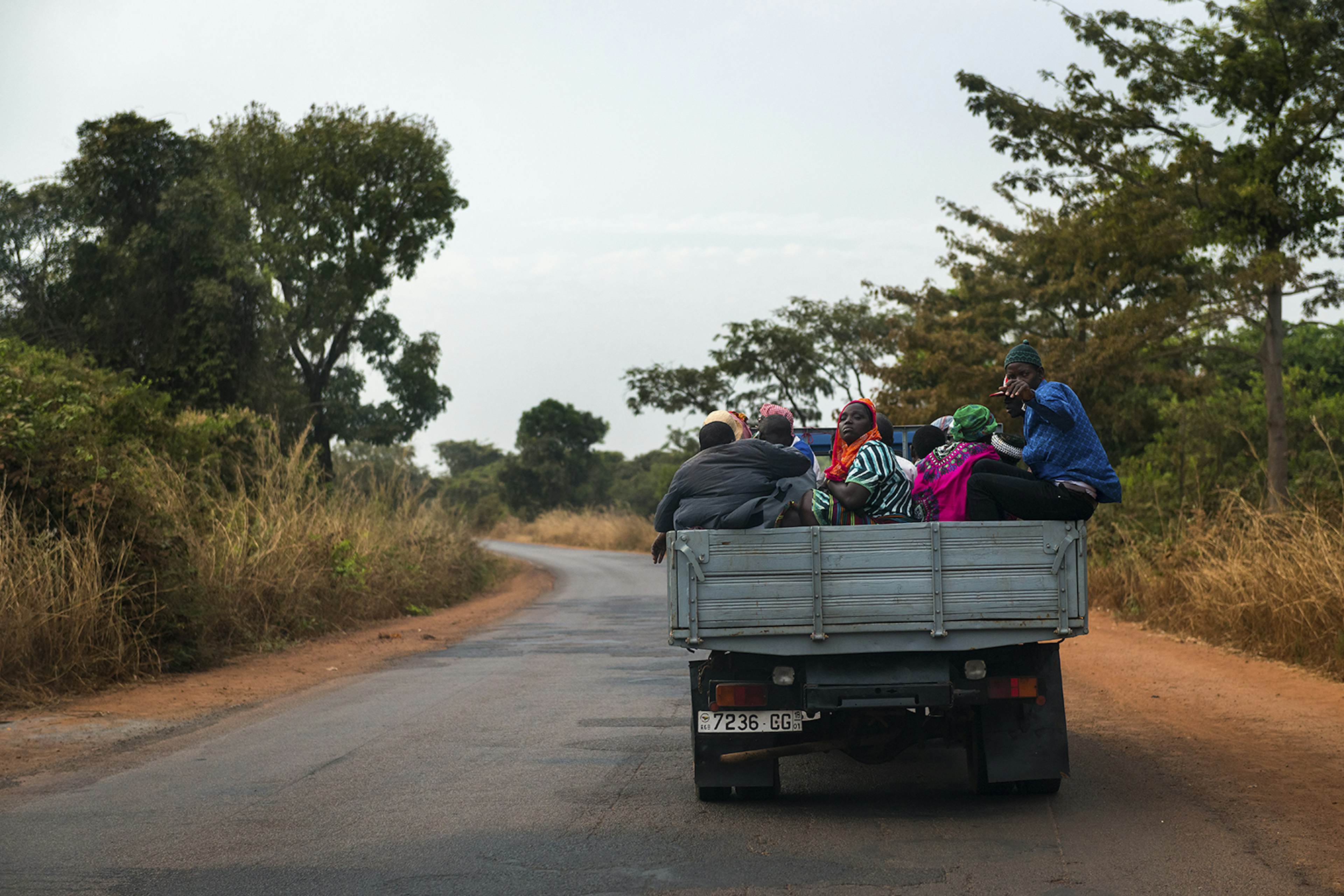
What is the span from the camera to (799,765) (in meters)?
6.79

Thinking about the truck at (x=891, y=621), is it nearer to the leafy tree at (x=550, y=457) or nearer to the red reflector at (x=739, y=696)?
the red reflector at (x=739, y=696)

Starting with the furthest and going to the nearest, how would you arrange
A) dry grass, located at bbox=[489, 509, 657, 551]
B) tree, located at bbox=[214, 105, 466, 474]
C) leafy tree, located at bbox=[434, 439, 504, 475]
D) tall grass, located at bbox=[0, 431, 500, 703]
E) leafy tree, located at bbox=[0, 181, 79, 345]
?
leafy tree, located at bbox=[434, 439, 504, 475] < dry grass, located at bbox=[489, 509, 657, 551] < tree, located at bbox=[214, 105, 466, 474] < leafy tree, located at bbox=[0, 181, 79, 345] < tall grass, located at bbox=[0, 431, 500, 703]

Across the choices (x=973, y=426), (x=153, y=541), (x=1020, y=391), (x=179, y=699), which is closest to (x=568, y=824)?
(x=973, y=426)

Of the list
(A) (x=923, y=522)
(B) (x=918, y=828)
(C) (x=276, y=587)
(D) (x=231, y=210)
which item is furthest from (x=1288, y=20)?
(D) (x=231, y=210)

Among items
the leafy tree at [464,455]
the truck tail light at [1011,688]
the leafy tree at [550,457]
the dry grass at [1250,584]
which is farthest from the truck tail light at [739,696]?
the leafy tree at [464,455]

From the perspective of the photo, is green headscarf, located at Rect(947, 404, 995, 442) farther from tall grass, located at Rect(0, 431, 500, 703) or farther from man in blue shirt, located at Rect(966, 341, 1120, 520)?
tall grass, located at Rect(0, 431, 500, 703)

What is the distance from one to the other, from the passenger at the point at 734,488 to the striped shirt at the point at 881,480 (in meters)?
0.33

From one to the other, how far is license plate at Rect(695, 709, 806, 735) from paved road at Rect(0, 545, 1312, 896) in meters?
0.41

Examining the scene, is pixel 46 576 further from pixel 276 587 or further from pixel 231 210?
pixel 231 210

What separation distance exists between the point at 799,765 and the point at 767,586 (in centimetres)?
191

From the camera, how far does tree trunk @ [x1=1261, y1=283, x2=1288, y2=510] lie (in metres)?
14.4

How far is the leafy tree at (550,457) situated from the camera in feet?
215

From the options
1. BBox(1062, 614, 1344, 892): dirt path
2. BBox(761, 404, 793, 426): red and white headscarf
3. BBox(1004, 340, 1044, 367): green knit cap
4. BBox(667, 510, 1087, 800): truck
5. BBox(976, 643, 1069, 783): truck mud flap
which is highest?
BBox(1004, 340, 1044, 367): green knit cap

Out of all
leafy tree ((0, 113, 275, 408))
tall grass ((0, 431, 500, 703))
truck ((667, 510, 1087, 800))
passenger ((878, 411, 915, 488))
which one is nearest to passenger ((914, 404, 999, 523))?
passenger ((878, 411, 915, 488))
